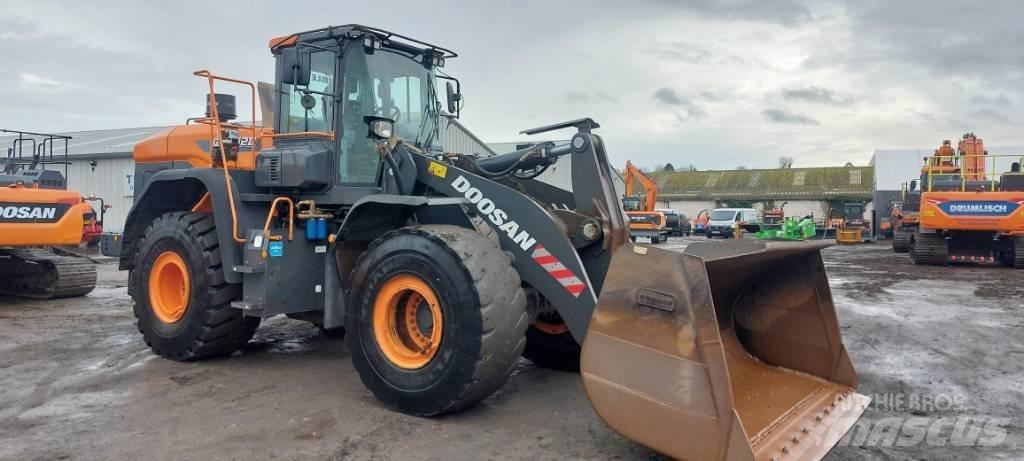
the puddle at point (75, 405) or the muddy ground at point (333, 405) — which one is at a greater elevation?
the muddy ground at point (333, 405)

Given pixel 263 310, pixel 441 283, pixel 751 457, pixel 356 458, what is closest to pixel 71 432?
pixel 263 310

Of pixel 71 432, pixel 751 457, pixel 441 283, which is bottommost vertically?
pixel 71 432

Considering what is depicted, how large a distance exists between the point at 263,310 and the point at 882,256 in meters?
19.1

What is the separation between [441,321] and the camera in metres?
4.38

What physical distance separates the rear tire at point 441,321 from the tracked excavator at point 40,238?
6.36m

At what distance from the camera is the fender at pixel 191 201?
5.79m

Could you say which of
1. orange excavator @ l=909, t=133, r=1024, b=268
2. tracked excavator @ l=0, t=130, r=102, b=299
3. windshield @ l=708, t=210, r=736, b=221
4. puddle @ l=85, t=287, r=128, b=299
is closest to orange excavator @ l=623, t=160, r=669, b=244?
windshield @ l=708, t=210, r=736, b=221

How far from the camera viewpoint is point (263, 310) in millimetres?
5457

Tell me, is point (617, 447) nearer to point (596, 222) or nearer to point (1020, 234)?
point (596, 222)

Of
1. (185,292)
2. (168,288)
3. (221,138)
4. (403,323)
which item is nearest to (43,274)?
(168,288)

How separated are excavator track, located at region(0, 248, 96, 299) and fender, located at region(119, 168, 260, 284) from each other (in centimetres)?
381

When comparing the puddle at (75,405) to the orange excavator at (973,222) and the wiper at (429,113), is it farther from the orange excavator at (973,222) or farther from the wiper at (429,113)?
the orange excavator at (973,222)

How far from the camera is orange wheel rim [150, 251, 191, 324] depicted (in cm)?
625

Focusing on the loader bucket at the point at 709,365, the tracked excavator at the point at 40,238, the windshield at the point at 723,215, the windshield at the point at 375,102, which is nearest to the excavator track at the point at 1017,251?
the loader bucket at the point at 709,365
